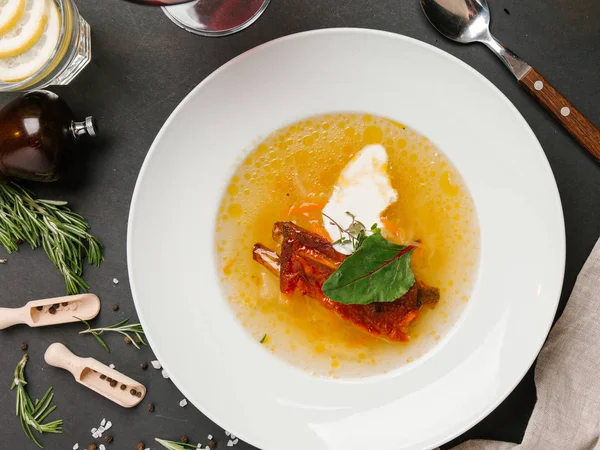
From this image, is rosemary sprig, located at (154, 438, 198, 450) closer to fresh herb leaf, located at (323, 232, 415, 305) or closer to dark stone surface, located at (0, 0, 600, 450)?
dark stone surface, located at (0, 0, 600, 450)

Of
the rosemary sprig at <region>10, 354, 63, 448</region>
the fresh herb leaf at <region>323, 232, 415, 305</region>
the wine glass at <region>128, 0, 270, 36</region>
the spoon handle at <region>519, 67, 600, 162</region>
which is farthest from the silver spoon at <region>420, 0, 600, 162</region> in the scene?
the rosemary sprig at <region>10, 354, 63, 448</region>

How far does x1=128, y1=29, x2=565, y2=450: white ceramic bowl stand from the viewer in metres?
2.14

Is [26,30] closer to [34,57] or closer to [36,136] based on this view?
[34,57]

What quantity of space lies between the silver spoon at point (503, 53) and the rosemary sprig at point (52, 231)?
1.70m

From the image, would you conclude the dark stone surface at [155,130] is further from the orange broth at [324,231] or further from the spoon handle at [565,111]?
the orange broth at [324,231]

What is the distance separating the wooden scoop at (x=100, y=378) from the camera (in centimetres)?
244

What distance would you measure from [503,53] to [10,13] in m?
1.90

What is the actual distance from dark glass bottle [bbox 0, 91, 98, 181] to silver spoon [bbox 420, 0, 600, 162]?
1.48 m

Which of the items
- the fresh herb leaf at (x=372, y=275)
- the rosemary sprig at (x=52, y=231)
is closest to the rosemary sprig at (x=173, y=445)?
the rosemary sprig at (x=52, y=231)

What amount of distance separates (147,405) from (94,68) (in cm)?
146

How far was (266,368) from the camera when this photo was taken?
7.76 feet

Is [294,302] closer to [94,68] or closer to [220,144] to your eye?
[220,144]

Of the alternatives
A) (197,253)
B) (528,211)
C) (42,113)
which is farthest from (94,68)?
(528,211)

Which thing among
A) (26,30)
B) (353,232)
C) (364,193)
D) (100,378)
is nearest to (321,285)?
(353,232)
